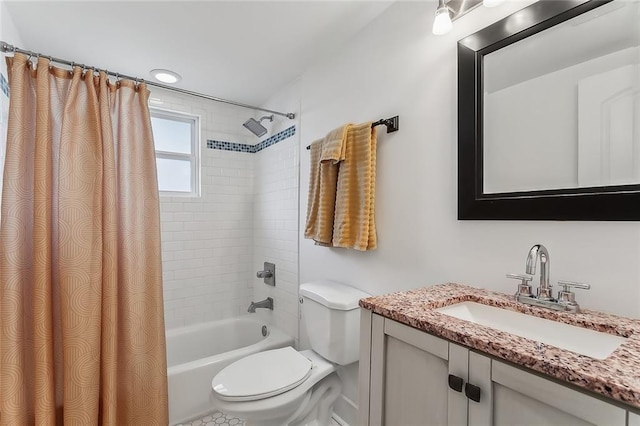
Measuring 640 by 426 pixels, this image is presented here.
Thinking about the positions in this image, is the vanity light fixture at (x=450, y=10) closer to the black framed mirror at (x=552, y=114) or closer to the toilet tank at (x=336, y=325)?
the black framed mirror at (x=552, y=114)

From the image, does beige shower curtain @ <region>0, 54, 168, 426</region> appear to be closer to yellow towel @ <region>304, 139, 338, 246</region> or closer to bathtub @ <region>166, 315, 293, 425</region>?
bathtub @ <region>166, 315, 293, 425</region>

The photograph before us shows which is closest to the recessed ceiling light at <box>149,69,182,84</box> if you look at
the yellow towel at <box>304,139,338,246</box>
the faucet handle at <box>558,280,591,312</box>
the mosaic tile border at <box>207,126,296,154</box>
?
the mosaic tile border at <box>207,126,296,154</box>

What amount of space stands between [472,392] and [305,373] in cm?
95

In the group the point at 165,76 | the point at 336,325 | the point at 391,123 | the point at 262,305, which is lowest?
the point at 262,305

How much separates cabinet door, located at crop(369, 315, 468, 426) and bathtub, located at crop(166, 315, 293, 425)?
1289 millimetres

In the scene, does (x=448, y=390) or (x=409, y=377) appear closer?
(x=448, y=390)

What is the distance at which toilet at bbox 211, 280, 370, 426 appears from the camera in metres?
1.31

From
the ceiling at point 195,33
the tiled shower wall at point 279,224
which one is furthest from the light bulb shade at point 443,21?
the tiled shower wall at point 279,224

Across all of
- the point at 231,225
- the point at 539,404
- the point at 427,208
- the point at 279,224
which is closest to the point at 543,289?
the point at 539,404

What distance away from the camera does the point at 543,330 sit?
2.85ft

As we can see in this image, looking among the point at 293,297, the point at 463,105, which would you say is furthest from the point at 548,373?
the point at 293,297

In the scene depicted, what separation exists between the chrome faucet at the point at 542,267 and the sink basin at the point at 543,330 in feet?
0.27

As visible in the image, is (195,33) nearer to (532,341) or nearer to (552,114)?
(552,114)

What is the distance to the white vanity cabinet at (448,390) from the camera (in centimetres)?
57
